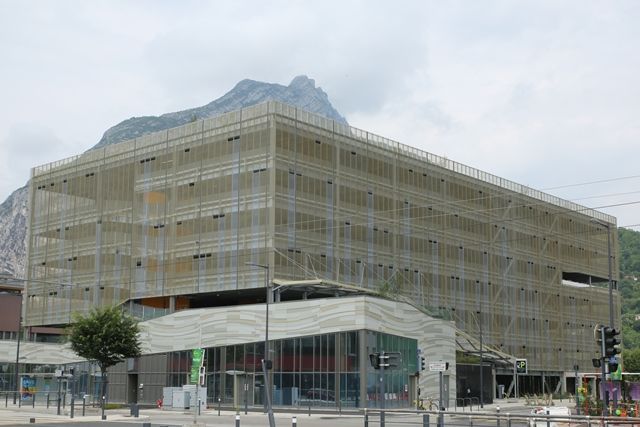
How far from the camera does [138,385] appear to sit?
267 feet

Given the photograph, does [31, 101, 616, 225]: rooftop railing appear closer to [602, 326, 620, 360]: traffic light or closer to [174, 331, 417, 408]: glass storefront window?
[174, 331, 417, 408]: glass storefront window

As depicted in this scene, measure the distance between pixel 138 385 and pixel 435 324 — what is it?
2874 cm

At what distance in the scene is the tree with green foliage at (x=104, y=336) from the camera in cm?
6819

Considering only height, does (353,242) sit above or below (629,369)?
above

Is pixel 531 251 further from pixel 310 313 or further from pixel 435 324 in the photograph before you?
pixel 310 313

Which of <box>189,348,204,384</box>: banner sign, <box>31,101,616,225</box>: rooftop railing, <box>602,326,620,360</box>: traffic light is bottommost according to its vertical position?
<box>189,348,204,384</box>: banner sign

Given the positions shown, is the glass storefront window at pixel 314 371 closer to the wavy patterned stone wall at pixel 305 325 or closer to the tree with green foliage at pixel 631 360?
the wavy patterned stone wall at pixel 305 325

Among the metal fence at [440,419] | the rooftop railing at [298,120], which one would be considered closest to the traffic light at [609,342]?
the metal fence at [440,419]

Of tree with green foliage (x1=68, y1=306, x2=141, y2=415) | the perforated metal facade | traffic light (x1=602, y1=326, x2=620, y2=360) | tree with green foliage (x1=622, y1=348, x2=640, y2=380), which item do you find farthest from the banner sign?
tree with green foliage (x1=622, y1=348, x2=640, y2=380)

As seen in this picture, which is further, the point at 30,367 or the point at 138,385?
the point at 30,367

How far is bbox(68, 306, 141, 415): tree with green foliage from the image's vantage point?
6819cm

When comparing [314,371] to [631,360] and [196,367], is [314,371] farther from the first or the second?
[631,360]

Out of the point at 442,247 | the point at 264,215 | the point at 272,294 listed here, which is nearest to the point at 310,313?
the point at 272,294

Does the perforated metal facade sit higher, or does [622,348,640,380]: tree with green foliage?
the perforated metal facade
